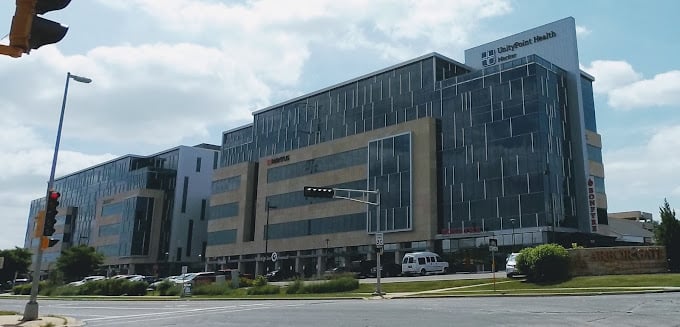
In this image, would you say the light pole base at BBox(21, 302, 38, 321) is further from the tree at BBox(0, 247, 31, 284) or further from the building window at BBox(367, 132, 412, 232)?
the tree at BBox(0, 247, 31, 284)

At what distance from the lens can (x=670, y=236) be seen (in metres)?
34.0

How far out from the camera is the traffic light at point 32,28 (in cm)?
540

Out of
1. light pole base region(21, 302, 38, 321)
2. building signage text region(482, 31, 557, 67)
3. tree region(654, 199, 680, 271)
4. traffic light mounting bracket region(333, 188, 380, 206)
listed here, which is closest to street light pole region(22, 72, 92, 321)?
light pole base region(21, 302, 38, 321)

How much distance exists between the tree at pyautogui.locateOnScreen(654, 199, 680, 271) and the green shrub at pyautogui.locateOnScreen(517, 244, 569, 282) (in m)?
5.73

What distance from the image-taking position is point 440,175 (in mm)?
66875

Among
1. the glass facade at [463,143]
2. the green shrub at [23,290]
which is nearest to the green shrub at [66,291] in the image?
the green shrub at [23,290]

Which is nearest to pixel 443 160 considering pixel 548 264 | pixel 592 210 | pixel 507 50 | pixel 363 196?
pixel 363 196

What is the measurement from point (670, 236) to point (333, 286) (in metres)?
20.1

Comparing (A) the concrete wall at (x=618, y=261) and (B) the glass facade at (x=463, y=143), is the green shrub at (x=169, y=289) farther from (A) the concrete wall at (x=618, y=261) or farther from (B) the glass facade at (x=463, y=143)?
(A) the concrete wall at (x=618, y=261)

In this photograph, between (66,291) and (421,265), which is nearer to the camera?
(421,265)

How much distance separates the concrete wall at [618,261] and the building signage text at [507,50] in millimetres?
40114

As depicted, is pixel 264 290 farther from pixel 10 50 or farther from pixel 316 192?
pixel 10 50

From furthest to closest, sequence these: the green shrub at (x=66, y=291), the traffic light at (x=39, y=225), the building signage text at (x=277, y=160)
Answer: the building signage text at (x=277, y=160)
the green shrub at (x=66, y=291)
the traffic light at (x=39, y=225)

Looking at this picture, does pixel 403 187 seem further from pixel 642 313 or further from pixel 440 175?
pixel 642 313
